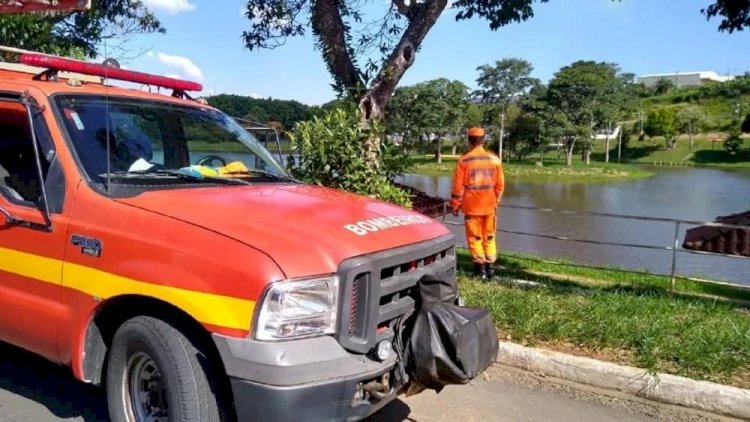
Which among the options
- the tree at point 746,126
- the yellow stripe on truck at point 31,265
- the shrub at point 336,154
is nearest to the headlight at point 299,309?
the yellow stripe on truck at point 31,265

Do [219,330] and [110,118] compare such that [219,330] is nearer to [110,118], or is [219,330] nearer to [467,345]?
[467,345]

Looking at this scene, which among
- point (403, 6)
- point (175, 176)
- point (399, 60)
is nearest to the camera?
point (175, 176)

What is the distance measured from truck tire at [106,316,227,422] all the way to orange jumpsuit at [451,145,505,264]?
464cm

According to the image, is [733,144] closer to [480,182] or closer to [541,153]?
[541,153]

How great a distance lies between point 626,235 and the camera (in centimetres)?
1859

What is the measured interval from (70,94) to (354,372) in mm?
2320

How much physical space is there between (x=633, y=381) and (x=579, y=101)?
3321 inches

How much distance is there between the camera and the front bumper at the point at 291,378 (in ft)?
8.57

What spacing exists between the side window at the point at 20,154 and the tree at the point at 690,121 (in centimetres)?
10762

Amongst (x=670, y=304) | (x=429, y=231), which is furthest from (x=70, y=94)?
(x=670, y=304)

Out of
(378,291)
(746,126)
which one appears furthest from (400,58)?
(746,126)

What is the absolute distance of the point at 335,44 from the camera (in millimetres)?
8422

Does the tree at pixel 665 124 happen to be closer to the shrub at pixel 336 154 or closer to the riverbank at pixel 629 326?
the riverbank at pixel 629 326

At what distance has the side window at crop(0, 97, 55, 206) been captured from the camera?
3.47 meters
